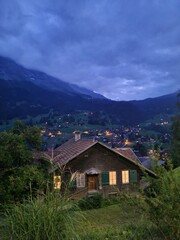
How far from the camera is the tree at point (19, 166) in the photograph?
43.0 feet

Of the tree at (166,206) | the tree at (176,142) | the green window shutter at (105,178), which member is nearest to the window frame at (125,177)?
the green window shutter at (105,178)

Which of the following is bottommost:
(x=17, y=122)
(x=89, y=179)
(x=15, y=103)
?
(x=89, y=179)

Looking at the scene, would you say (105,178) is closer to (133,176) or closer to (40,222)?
(133,176)

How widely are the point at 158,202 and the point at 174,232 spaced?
58cm

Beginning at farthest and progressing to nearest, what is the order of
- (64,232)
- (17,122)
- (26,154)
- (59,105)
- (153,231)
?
(59,105) < (17,122) < (26,154) < (153,231) < (64,232)

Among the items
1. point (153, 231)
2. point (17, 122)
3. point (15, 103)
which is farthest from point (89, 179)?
point (15, 103)

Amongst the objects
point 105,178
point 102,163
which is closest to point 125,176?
point 105,178

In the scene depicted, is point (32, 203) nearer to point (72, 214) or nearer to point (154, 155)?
point (72, 214)

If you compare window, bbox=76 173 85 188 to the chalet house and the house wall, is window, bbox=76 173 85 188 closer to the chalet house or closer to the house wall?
the chalet house

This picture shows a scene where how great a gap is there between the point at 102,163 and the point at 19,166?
42.8 ft

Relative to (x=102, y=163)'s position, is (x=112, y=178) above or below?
below

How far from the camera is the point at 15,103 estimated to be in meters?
179

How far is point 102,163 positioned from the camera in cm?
2653

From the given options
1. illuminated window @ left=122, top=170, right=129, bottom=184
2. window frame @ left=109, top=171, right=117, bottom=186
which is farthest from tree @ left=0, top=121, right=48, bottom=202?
illuminated window @ left=122, top=170, right=129, bottom=184
